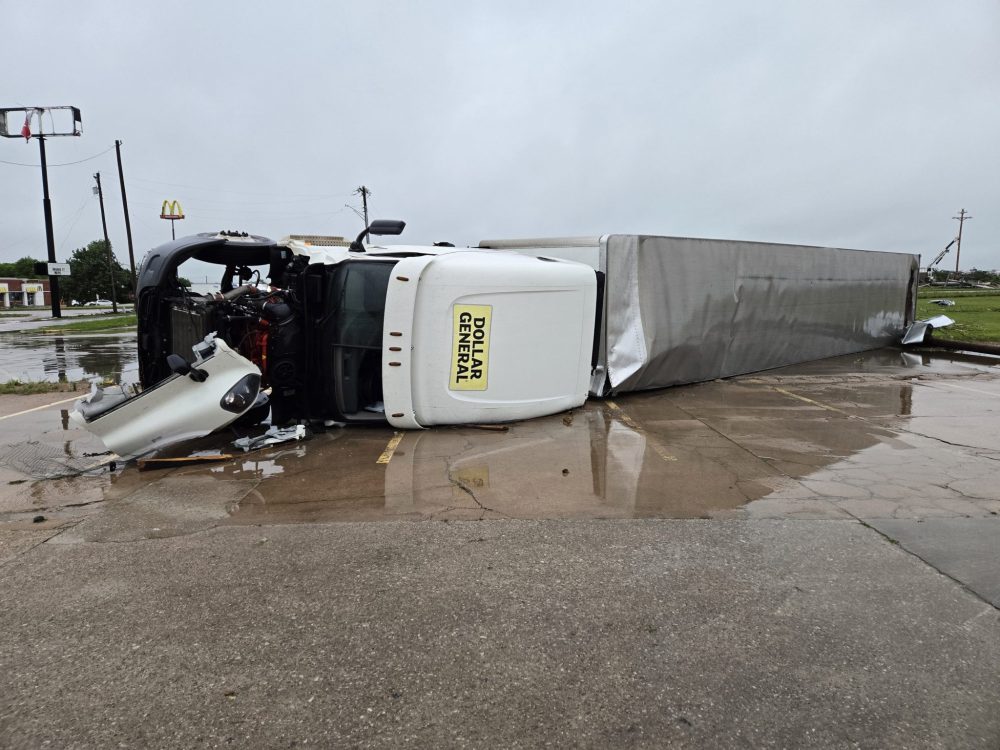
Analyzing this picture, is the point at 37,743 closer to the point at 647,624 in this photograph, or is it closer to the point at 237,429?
the point at 647,624

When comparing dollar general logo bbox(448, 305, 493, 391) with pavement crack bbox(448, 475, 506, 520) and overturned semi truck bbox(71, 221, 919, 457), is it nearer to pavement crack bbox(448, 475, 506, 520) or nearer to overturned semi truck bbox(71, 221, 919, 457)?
overturned semi truck bbox(71, 221, 919, 457)

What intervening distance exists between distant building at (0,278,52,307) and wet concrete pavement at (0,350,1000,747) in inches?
3977

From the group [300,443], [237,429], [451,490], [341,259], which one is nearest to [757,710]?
[451,490]

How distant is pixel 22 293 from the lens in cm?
9131

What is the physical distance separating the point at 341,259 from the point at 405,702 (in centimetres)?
489

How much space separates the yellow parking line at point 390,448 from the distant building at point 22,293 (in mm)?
99691

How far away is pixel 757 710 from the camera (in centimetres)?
234

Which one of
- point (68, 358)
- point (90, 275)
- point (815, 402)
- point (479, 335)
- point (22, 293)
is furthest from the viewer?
point (22, 293)

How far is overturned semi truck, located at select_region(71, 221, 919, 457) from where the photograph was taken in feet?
18.6

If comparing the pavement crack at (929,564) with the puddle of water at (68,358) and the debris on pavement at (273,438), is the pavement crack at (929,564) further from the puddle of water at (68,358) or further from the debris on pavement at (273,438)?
the puddle of water at (68,358)

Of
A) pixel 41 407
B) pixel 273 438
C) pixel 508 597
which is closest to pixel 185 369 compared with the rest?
pixel 273 438

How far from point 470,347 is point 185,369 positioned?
255 centimetres

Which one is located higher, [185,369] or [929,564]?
[185,369]

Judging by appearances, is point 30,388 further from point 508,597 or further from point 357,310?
point 508,597
